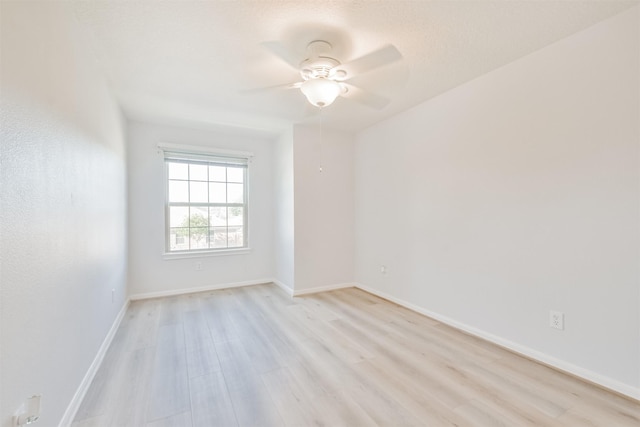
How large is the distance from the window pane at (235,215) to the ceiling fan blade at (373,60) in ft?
9.33

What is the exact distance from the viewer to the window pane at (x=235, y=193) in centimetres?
440

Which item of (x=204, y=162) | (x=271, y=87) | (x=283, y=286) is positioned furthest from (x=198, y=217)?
(x=271, y=87)

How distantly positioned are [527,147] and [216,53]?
2614mm

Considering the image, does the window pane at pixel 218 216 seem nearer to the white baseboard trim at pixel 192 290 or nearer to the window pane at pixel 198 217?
the window pane at pixel 198 217

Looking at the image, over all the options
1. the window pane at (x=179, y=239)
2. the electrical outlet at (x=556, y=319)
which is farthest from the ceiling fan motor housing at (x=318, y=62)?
the window pane at (x=179, y=239)

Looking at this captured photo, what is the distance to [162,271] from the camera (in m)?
3.89

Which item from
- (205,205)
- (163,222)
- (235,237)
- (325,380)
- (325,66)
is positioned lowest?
(325,380)

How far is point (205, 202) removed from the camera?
421 centimetres

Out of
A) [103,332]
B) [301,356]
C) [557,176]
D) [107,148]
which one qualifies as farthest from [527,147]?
[103,332]

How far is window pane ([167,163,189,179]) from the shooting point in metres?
3.98

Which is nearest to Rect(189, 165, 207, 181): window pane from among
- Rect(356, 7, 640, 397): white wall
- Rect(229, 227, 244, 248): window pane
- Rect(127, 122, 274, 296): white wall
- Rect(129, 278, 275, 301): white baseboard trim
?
Rect(127, 122, 274, 296): white wall

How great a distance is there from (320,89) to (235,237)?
301 cm

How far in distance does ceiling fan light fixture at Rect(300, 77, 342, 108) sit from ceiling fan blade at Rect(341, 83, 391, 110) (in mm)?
510

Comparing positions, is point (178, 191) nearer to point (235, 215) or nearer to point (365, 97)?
point (235, 215)
